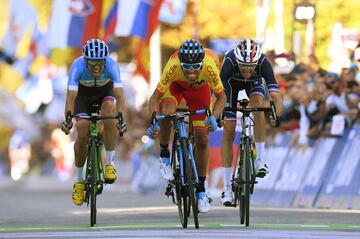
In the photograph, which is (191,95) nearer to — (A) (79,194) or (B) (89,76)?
(B) (89,76)

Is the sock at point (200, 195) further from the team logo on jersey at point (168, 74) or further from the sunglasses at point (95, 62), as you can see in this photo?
the sunglasses at point (95, 62)

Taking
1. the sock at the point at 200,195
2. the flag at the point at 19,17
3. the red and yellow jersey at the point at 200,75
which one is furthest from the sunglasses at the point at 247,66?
the flag at the point at 19,17

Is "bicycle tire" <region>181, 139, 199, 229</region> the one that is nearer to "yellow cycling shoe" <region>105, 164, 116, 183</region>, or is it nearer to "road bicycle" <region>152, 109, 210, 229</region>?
"road bicycle" <region>152, 109, 210, 229</region>

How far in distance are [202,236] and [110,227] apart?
7.17ft

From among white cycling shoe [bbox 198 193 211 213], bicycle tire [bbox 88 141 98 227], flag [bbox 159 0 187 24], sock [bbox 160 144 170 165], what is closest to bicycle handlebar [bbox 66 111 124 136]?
bicycle tire [bbox 88 141 98 227]

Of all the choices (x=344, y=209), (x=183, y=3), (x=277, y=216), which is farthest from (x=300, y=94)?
(x=183, y=3)

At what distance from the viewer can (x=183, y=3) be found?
122ft

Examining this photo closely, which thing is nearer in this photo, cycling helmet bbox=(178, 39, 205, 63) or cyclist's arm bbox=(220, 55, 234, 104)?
cycling helmet bbox=(178, 39, 205, 63)

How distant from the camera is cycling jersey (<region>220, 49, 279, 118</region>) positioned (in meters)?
17.2

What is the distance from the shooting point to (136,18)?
35.0 meters

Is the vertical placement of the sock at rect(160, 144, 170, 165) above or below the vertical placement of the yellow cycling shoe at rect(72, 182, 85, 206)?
above

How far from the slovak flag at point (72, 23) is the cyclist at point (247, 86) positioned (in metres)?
19.2

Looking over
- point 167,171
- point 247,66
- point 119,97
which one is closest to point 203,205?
point 167,171

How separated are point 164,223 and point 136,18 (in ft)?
59.7
